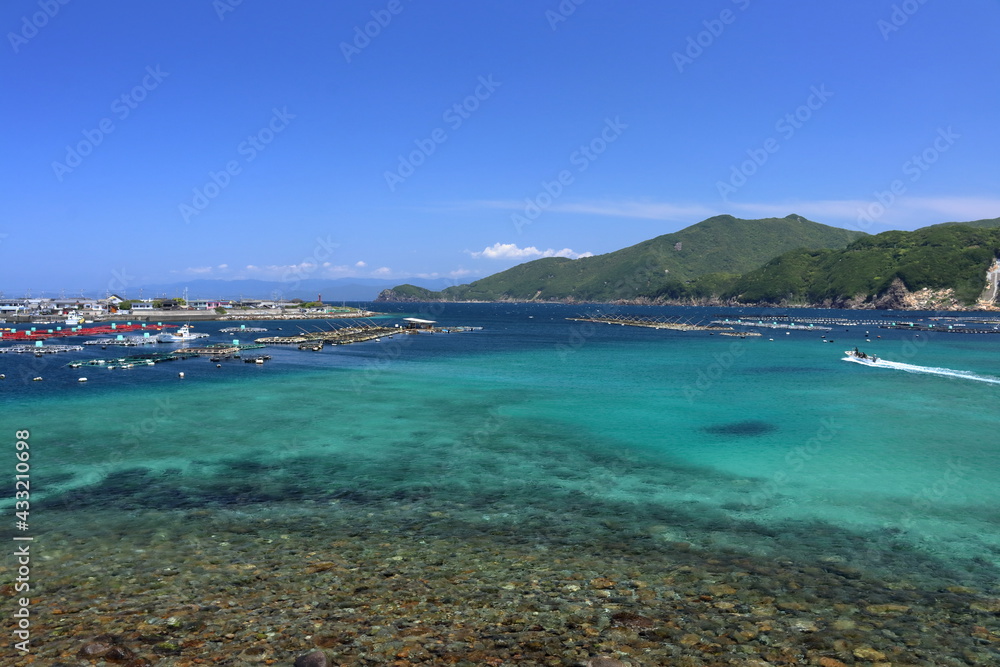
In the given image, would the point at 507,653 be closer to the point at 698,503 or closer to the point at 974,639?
the point at 974,639

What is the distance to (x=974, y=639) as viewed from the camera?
47.5 ft

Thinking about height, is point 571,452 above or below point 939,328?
below

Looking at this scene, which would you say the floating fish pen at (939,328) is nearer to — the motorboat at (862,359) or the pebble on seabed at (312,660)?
the motorboat at (862,359)

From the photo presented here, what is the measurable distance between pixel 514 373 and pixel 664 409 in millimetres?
27654

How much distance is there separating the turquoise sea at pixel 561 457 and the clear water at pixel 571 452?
16 centimetres

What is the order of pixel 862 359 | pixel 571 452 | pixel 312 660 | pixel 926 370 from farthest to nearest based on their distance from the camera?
pixel 862 359
pixel 926 370
pixel 571 452
pixel 312 660

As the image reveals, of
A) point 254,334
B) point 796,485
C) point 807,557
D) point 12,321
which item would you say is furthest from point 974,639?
point 12,321

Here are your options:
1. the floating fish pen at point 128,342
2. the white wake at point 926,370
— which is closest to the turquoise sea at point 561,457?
the white wake at point 926,370

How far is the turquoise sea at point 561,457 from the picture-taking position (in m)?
22.3

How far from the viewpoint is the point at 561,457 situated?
33.5m

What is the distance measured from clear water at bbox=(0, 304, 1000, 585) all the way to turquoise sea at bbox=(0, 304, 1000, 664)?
159mm

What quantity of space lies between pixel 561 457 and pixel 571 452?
1.37m

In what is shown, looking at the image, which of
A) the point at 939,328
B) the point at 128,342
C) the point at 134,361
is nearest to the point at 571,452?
the point at 134,361

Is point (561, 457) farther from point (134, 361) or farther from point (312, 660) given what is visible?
point (134, 361)
